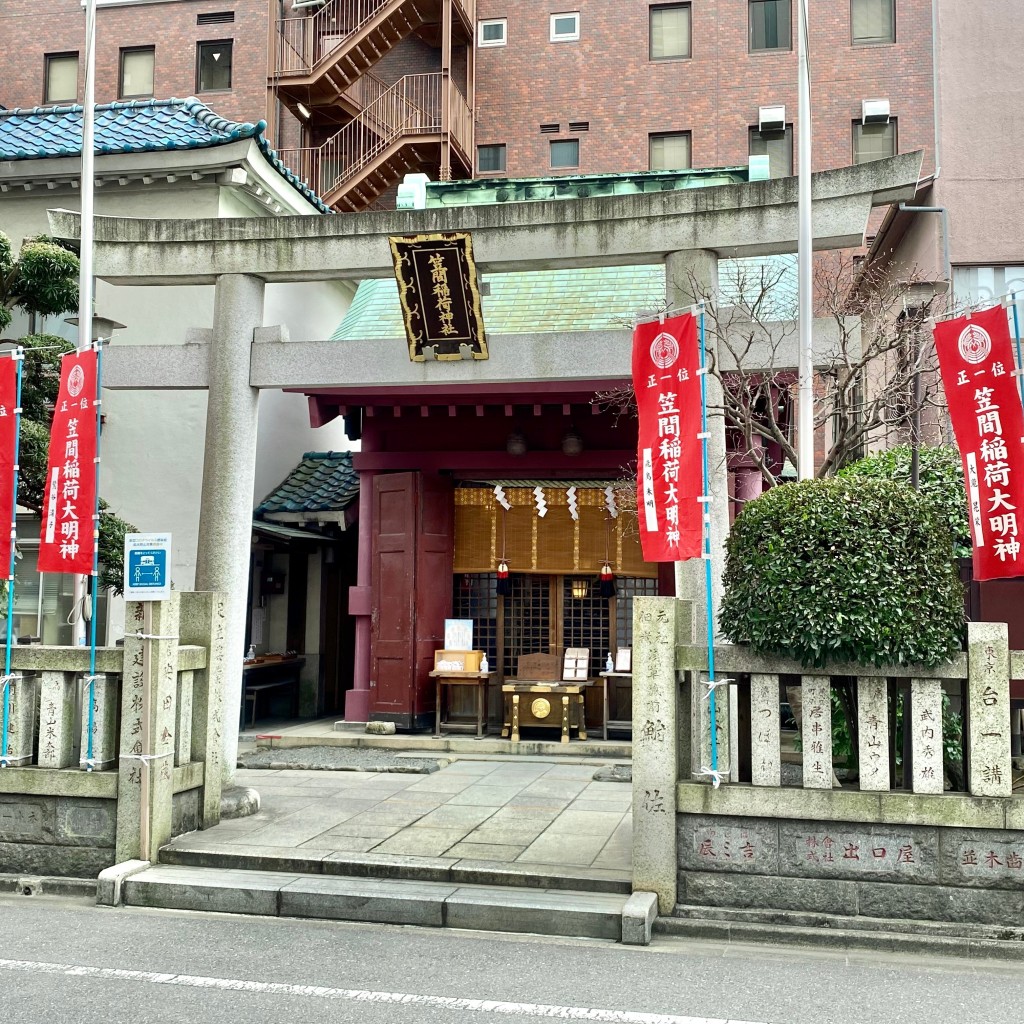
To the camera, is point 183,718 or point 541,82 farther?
point 541,82

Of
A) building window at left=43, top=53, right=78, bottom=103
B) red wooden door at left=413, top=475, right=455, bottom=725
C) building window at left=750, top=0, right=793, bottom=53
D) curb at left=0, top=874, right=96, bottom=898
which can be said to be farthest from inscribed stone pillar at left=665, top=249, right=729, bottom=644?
building window at left=43, top=53, right=78, bottom=103

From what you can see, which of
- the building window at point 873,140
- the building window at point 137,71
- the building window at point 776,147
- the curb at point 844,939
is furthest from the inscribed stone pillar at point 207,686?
the building window at point 137,71

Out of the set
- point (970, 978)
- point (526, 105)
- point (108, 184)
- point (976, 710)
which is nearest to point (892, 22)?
point (526, 105)

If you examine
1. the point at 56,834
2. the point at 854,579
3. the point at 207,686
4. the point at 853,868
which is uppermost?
the point at 854,579

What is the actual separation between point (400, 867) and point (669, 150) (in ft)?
67.2

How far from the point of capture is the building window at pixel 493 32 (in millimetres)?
25409

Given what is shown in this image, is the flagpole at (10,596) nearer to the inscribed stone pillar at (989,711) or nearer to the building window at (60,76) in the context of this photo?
the inscribed stone pillar at (989,711)

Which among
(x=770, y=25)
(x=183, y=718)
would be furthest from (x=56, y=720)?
(x=770, y=25)

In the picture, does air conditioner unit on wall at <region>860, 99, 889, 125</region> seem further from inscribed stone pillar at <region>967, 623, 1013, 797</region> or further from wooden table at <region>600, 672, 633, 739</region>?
inscribed stone pillar at <region>967, 623, 1013, 797</region>

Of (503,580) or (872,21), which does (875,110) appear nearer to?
(872,21)

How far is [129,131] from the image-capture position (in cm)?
1638

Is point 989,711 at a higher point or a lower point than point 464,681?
higher

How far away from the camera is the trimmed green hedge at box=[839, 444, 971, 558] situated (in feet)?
35.9

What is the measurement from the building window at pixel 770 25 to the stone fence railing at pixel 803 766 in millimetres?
20610
